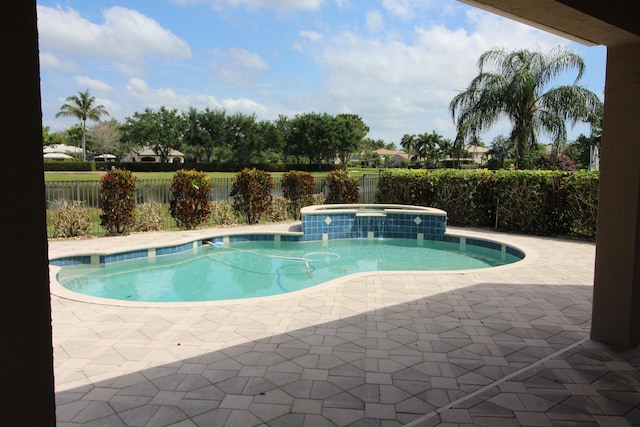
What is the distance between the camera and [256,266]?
9539 mm

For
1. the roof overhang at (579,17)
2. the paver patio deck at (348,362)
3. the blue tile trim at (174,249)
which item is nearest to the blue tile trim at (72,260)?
the blue tile trim at (174,249)

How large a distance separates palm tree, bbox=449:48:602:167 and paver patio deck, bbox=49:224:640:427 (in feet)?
40.1

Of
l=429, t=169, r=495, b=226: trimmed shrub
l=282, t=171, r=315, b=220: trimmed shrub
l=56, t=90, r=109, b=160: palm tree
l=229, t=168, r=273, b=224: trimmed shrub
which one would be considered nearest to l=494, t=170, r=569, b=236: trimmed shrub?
l=429, t=169, r=495, b=226: trimmed shrub

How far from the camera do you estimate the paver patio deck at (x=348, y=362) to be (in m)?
3.02

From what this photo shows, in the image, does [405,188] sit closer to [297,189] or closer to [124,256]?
[297,189]

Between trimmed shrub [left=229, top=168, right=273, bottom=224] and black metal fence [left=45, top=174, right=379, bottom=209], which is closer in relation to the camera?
black metal fence [left=45, top=174, right=379, bottom=209]

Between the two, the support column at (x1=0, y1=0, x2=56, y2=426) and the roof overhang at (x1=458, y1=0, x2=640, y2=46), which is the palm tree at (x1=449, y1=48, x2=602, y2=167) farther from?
the support column at (x1=0, y1=0, x2=56, y2=426)

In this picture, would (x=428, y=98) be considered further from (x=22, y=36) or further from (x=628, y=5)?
(x=22, y=36)

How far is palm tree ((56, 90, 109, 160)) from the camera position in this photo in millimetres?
59325

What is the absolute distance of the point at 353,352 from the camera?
4078mm

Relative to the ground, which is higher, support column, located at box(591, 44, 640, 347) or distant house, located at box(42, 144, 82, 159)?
distant house, located at box(42, 144, 82, 159)

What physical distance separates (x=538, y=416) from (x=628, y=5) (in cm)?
332

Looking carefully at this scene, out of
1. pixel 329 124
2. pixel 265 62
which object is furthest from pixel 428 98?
pixel 329 124

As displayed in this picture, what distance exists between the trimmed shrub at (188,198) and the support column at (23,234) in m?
11.0
